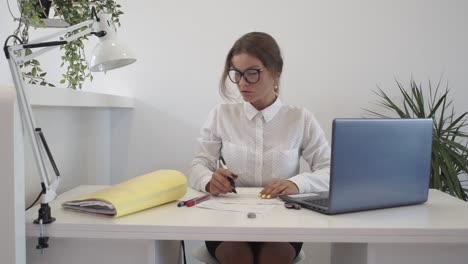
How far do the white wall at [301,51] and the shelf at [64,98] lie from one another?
18.8 inches

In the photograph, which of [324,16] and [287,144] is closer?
[287,144]

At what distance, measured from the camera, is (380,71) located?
8.03ft

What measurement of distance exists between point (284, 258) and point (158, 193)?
45 cm

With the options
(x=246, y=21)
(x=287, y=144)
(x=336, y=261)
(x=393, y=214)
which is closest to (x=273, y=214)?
(x=393, y=214)

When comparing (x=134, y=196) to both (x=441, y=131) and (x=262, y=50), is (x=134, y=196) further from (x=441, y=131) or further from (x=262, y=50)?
(x=441, y=131)

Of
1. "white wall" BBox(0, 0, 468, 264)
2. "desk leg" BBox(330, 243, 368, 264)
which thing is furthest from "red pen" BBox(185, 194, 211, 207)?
"white wall" BBox(0, 0, 468, 264)

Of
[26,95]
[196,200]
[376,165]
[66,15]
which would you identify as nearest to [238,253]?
[196,200]

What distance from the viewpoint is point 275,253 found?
4.16 ft

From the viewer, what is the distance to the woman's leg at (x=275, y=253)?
127 centimetres

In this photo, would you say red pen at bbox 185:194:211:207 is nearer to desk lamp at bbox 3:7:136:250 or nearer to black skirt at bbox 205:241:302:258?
black skirt at bbox 205:241:302:258

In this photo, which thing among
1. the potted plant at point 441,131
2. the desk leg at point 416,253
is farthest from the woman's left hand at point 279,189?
the potted plant at point 441,131

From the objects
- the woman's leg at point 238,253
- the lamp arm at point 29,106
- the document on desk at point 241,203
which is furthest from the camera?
the woman's leg at point 238,253

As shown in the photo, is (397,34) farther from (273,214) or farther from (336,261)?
(273,214)

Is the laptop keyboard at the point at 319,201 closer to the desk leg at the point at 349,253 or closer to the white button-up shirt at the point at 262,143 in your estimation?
the desk leg at the point at 349,253
